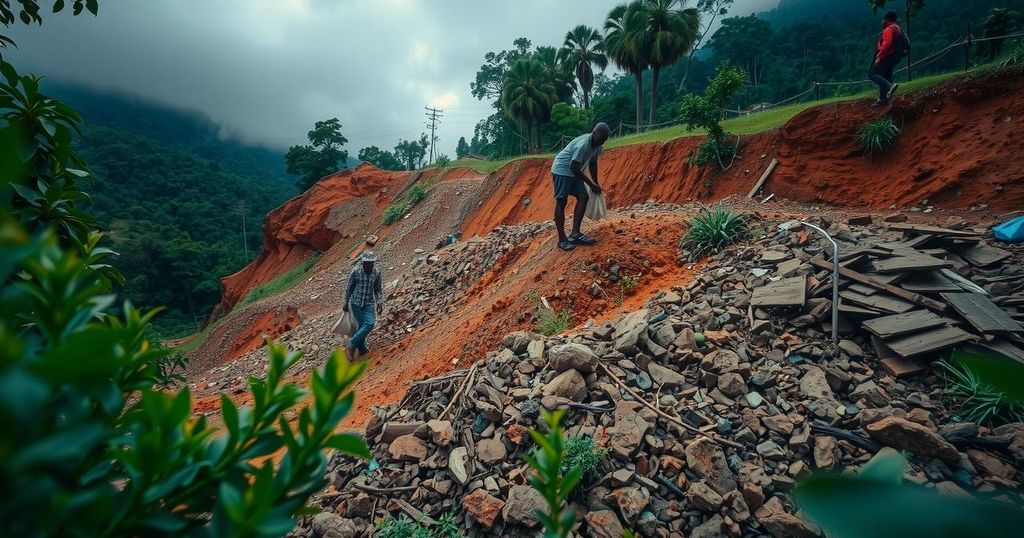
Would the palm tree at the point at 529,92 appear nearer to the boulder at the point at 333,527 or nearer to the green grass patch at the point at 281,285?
the green grass patch at the point at 281,285

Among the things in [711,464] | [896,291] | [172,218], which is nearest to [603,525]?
[711,464]

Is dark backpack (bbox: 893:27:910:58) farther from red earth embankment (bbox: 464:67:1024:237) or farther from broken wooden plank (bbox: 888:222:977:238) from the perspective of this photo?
broken wooden plank (bbox: 888:222:977:238)

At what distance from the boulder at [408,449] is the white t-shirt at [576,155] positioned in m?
3.76

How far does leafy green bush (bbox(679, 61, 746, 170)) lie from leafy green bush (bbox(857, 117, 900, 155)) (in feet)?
8.74

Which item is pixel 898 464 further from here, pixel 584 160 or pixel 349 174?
pixel 349 174

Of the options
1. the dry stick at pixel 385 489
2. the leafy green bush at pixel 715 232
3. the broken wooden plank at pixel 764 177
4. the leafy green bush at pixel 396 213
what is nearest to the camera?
the dry stick at pixel 385 489

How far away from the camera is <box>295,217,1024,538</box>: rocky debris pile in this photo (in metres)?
2.71

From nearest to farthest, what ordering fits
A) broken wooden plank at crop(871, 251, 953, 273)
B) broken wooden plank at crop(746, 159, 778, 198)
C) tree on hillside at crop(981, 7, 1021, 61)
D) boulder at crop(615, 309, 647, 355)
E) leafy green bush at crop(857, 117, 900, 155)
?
boulder at crop(615, 309, 647, 355) → broken wooden plank at crop(871, 251, 953, 273) → leafy green bush at crop(857, 117, 900, 155) → broken wooden plank at crop(746, 159, 778, 198) → tree on hillside at crop(981, 7, 1021, 61)

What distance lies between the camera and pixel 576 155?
567 cm

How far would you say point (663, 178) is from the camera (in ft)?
42.2

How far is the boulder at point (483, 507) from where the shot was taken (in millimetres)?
2764

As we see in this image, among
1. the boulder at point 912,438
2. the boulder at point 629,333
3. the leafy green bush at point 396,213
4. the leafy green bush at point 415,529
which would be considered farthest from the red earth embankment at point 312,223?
the boulder at point 912,438

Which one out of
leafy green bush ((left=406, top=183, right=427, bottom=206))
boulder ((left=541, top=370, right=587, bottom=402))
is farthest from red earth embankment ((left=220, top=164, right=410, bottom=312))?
boulder ((left=541, top=370, right=587, bottom=402))

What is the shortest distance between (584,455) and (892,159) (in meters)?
9.82
